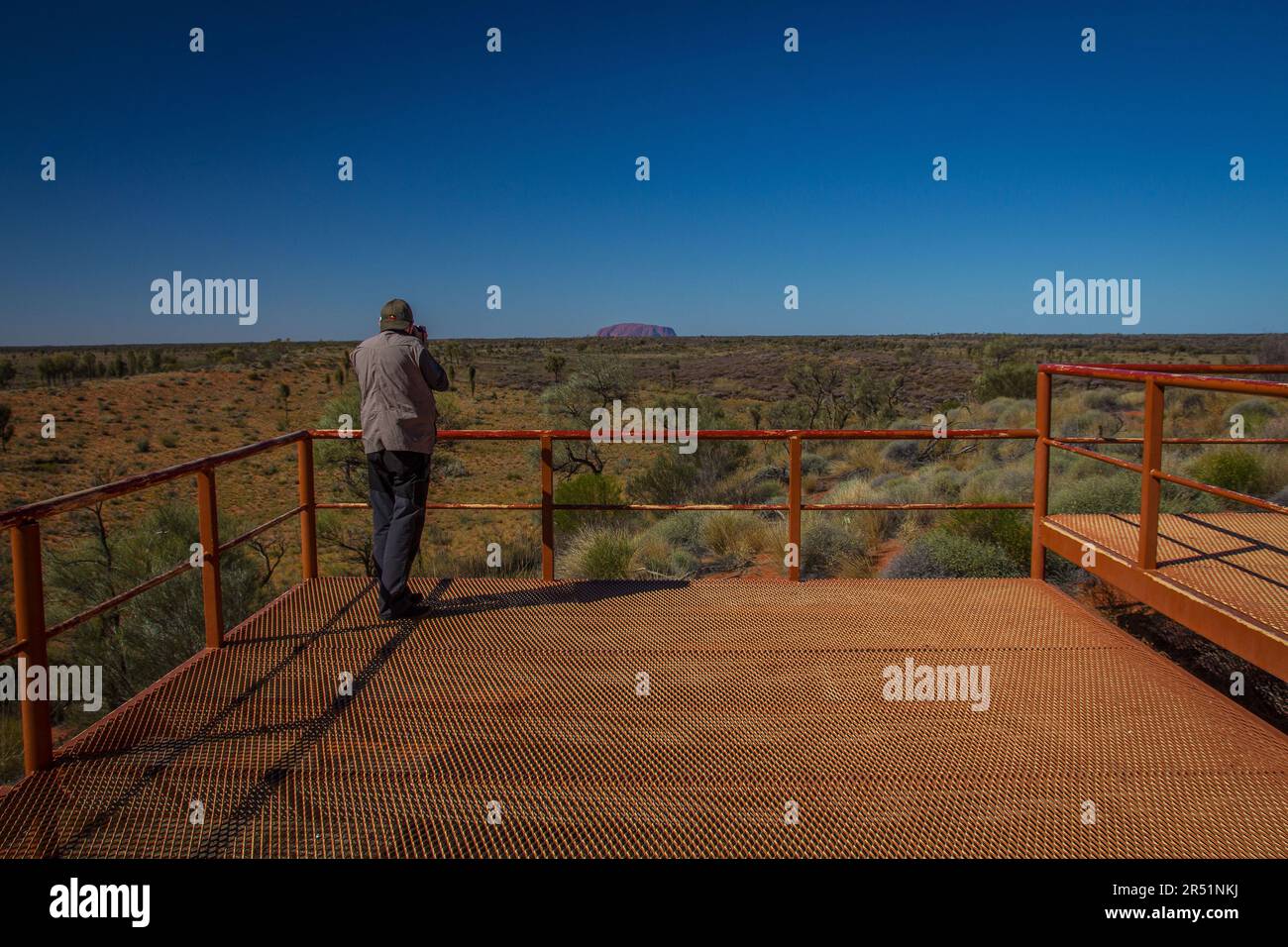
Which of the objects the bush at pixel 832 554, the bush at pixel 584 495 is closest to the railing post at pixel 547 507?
the bush at pixel 832 554

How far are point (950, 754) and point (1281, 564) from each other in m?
2.96

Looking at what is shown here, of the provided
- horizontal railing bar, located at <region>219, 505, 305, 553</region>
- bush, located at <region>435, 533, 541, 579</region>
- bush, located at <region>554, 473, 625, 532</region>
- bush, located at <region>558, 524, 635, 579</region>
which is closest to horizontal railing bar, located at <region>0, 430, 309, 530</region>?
horizontal railing bar, located at <region>219, 505, 305, 553</region>

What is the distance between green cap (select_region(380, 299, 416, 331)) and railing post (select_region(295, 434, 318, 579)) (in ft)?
3.83

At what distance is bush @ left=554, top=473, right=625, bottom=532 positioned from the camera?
14195mm

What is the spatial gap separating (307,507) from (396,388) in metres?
1.32

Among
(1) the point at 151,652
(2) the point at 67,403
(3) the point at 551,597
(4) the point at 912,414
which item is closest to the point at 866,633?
(3) the point at 551,597

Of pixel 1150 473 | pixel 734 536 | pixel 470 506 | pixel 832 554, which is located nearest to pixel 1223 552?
pixel 1150 473

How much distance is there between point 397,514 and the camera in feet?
18.7

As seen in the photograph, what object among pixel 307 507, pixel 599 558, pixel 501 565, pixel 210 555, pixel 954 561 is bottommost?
pixel 501 565

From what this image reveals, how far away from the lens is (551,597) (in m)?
6.35

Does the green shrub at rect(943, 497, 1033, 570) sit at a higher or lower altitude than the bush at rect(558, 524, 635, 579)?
higher

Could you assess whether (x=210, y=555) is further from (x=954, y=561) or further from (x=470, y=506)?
Result: (x=954, y=561)

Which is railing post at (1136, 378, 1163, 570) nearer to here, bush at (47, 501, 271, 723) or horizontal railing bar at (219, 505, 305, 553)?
horizontal railing bar at (219, 505, 305, 553)
